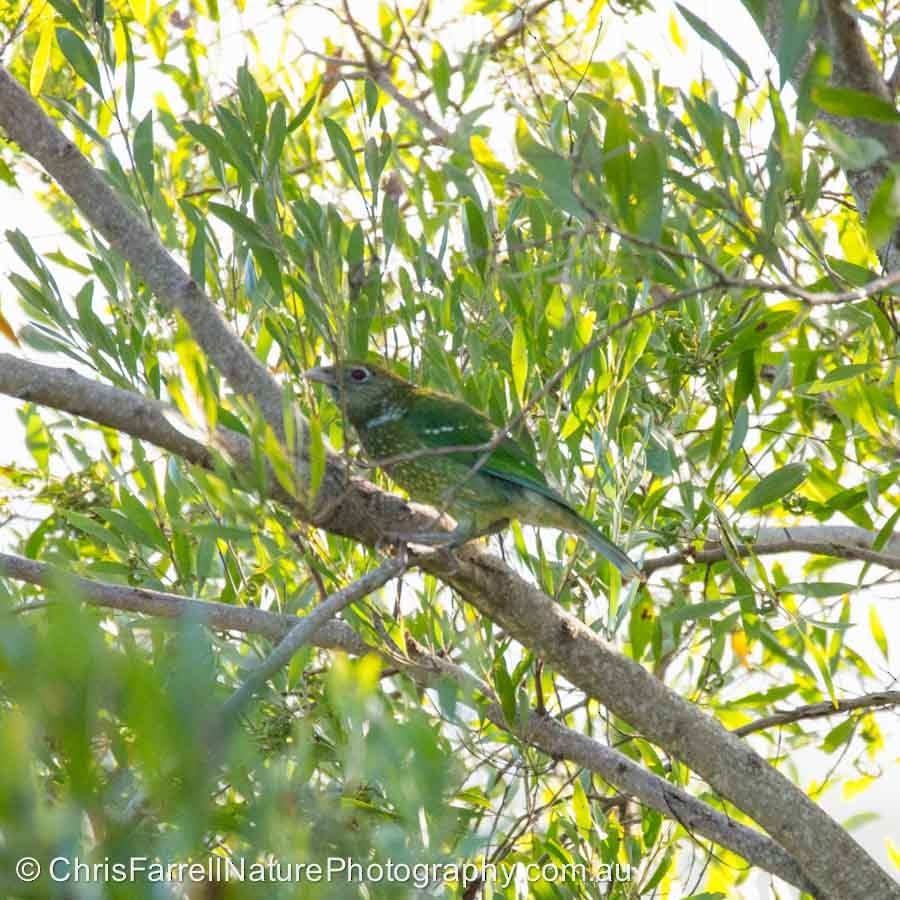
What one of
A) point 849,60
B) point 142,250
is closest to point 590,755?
Answer: point 142,250

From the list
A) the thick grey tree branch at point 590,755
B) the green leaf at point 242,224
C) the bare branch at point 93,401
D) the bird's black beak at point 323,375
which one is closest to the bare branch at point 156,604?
the thick grey tree branch at point 590,755

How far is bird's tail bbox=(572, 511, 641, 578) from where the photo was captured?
3750 mm

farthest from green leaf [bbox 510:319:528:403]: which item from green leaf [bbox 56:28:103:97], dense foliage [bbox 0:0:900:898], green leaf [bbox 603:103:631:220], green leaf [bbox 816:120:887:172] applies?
green leaf [bbox 816:120:887:172]

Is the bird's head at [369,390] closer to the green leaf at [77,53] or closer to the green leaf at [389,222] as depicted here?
the green leaf at [389,222]

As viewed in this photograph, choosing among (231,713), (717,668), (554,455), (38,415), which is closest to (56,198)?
(38,415)

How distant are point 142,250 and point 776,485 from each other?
1.87 metres

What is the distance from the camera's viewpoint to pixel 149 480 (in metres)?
3.84

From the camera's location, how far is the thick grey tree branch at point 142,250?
3.04 metres

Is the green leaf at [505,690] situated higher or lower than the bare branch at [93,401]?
lower

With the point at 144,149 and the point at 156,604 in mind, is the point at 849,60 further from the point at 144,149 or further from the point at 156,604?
the point at 156,604

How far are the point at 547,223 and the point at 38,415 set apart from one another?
2123mm

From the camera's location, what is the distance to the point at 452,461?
15.0 ft

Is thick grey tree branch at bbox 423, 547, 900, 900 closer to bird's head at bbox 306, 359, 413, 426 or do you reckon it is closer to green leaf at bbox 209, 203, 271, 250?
green leaf at bbox 209, 203, 271, 250

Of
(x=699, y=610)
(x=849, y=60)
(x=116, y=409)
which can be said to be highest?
(x=849, y=60)
